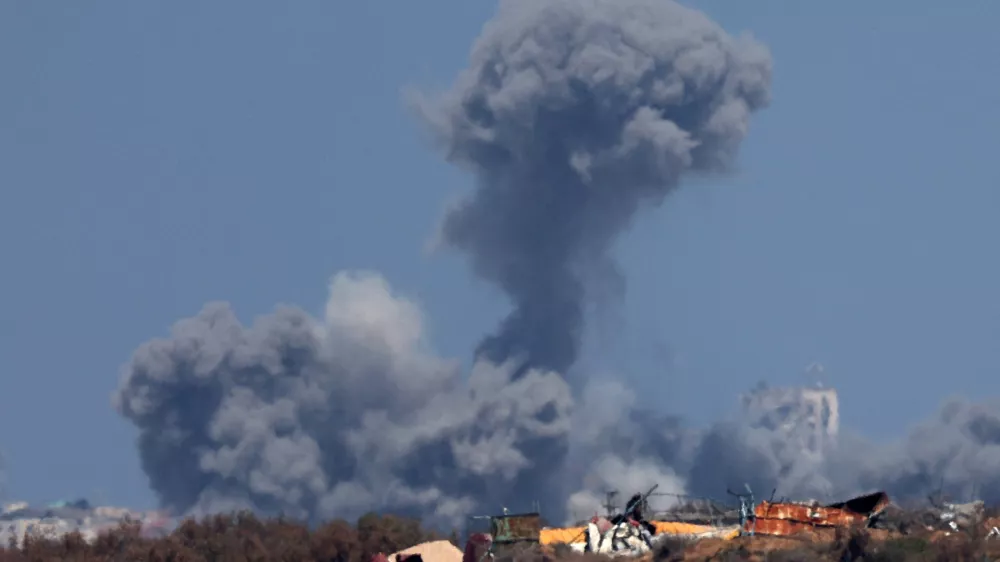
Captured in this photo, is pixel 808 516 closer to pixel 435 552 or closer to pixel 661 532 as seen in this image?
pixel 661 532

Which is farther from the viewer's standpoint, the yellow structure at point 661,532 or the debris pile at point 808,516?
the yellow structure at point 661,532

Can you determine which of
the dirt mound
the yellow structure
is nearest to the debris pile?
the yellow structure

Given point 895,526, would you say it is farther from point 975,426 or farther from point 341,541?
point 975,426

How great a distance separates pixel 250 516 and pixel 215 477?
86.5m

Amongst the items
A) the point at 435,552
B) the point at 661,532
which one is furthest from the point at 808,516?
the point at 435,552

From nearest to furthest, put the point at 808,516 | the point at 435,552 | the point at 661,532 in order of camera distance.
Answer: the point at 808,516, the point at 661,532, the point at 435,552

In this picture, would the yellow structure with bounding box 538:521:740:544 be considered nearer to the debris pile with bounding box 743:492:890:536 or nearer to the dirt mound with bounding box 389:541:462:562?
the debris pile with bounding box 743:492:890:536

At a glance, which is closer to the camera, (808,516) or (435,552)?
(808,516)

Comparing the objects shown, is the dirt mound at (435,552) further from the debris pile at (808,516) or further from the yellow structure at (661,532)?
the debris pile at (808,516)

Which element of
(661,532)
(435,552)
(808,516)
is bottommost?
(808,516)

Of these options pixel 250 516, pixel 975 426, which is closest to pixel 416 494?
pixel 975 426

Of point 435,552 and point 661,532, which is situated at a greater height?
point 661,532

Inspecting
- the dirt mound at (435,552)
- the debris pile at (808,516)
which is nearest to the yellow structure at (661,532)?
the debris pile at (808,516)

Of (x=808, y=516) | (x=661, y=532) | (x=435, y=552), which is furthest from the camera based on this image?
(x=435, y=552)
